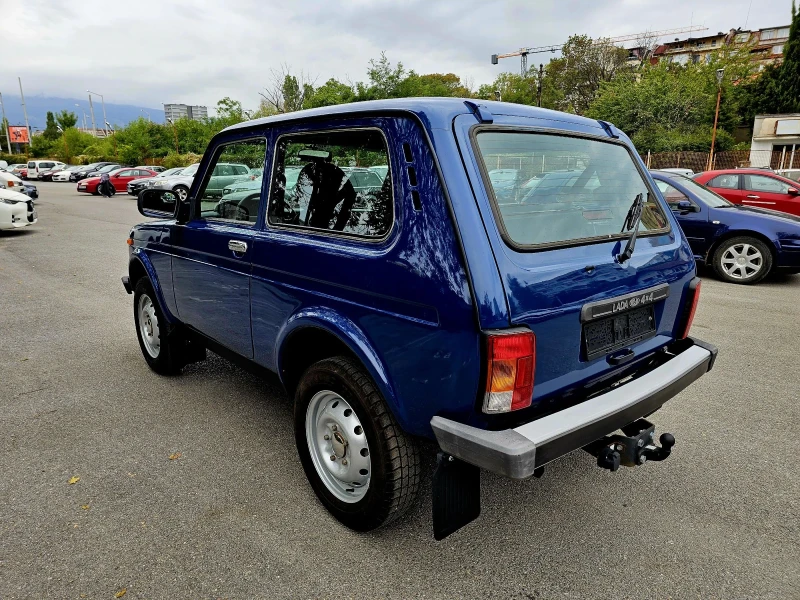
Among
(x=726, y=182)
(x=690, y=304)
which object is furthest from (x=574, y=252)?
(x=726, y=182)

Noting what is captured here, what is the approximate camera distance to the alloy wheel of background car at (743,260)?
804cm

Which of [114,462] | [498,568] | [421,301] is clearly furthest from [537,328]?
[114,462]

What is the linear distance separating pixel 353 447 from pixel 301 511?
525 millimetres

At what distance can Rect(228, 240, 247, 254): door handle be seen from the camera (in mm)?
3062

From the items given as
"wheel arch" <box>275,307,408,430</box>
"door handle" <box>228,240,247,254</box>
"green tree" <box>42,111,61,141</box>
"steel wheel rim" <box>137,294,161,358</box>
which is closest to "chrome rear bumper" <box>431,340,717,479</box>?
"wheel arch" <box>275,307,408,430</box>

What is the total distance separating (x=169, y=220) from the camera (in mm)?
4078

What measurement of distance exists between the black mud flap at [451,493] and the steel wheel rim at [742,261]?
7758mm

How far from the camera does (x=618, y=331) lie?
2.50 meters

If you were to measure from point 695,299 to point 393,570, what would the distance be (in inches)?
82.8

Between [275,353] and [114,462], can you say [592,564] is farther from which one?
[114,462]

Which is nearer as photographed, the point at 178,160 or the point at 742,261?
the point at 742,261

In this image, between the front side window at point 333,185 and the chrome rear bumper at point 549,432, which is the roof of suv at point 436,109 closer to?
the front side window at point 333,185

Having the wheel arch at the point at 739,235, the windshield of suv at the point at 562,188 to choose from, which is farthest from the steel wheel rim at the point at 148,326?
the wheel arch at the point at 739,235

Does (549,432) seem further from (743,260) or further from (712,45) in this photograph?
(712,45)
